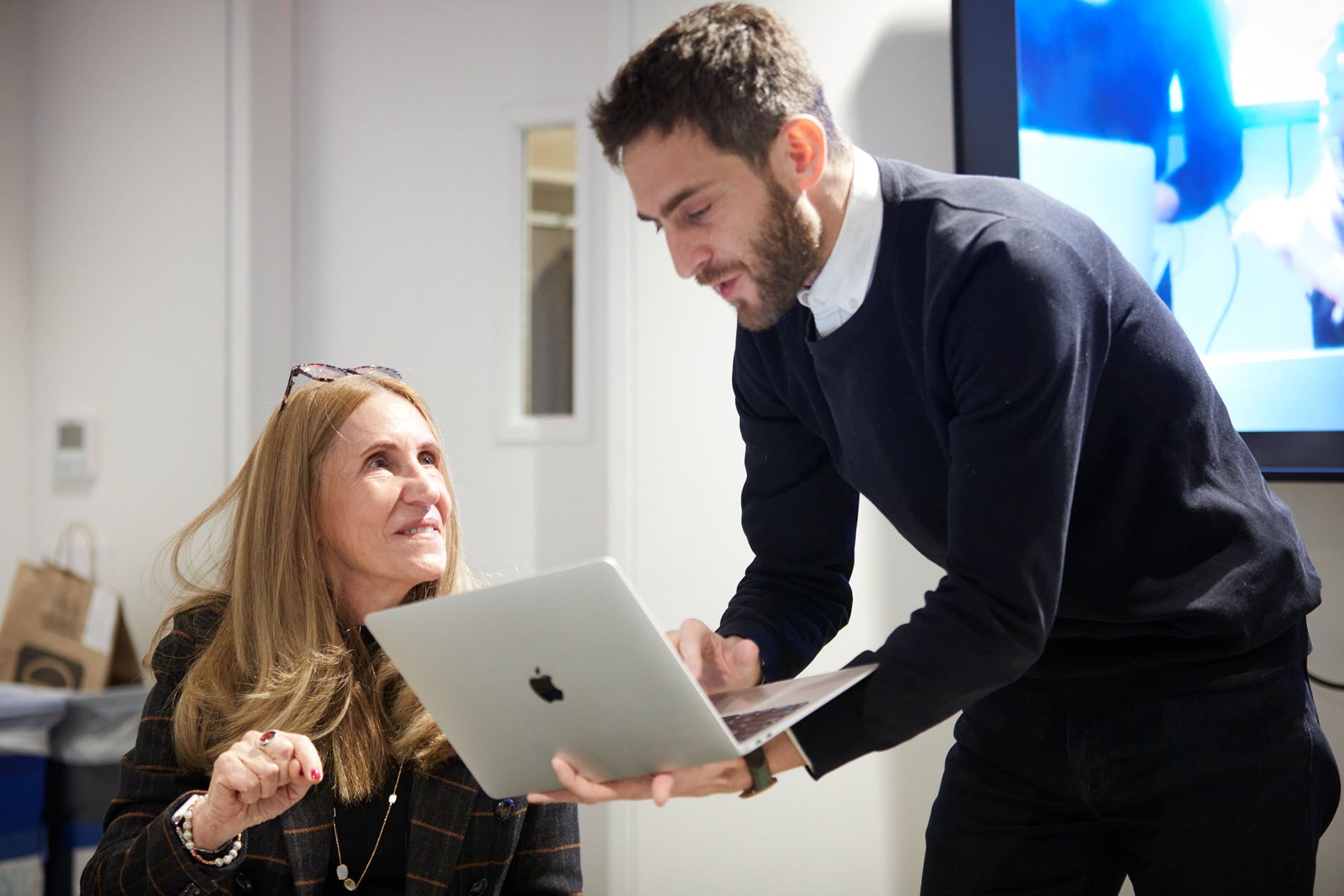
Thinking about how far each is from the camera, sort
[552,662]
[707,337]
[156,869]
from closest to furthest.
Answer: [552,662] < [156,869] < [707,337]

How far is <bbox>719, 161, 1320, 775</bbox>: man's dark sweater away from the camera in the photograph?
3.22ft

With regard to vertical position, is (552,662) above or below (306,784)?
A: above

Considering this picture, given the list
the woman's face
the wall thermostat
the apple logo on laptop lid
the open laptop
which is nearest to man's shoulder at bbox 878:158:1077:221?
the open laptop

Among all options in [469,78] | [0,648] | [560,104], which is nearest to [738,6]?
[560,104]

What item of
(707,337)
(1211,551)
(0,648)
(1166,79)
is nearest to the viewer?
(1211,551)

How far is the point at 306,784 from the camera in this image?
3.95ft

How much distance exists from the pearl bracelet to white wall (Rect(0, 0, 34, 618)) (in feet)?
7.83

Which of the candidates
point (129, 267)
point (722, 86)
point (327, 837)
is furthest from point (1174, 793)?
point (129, 267)

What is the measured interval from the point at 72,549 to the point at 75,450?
27cm

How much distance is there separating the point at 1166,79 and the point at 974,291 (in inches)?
39.6

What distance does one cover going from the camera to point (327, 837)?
1.37m

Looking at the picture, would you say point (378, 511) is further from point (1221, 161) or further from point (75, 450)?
point (75, 450)

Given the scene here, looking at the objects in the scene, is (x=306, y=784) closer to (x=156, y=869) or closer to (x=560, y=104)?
(x=156, y=869)

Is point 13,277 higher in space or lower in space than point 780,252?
higher
